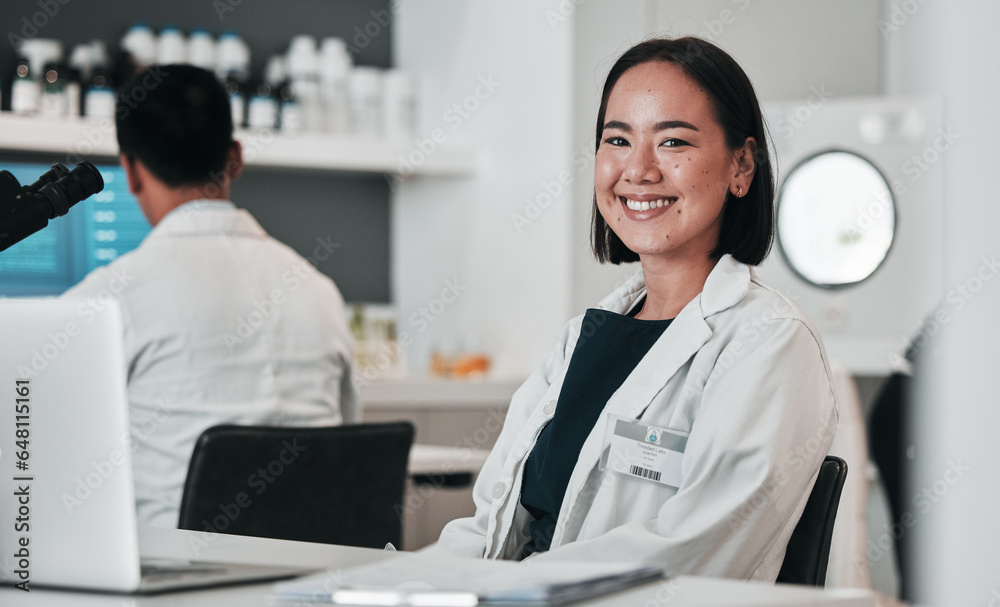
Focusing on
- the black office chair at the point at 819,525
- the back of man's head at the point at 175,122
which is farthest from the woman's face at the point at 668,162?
the back of man's head at the point at 175,122

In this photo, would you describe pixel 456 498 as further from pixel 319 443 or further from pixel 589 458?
pixel 589 458

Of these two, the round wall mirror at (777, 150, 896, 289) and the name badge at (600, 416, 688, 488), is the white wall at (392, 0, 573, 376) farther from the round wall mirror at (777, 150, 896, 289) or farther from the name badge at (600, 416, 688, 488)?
the name badge at (600, 416, 688, 488)

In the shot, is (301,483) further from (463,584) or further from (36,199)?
(463,584)

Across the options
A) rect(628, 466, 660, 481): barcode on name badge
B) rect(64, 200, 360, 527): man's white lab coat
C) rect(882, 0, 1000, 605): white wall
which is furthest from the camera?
rect(882, 0, 1000, 605): white wall

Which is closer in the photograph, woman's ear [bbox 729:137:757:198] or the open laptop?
the open laptop

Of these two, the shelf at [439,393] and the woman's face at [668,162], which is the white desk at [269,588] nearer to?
the woman's face at [668,162]

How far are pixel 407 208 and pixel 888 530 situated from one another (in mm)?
2159

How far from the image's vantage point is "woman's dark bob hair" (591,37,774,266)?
→ 1.37m

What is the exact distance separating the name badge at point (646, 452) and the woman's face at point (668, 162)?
0.30 metres

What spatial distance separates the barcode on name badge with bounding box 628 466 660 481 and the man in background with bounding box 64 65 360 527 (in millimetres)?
→ 885

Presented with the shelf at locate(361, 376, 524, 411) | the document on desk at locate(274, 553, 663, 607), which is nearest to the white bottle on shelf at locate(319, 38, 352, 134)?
the shelf at locate(361, 376, 524, 411)

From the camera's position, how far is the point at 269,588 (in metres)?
0.81

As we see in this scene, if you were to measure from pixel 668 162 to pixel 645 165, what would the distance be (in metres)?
0.03

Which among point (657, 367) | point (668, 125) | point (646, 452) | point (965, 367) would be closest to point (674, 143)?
point (668, 125)
